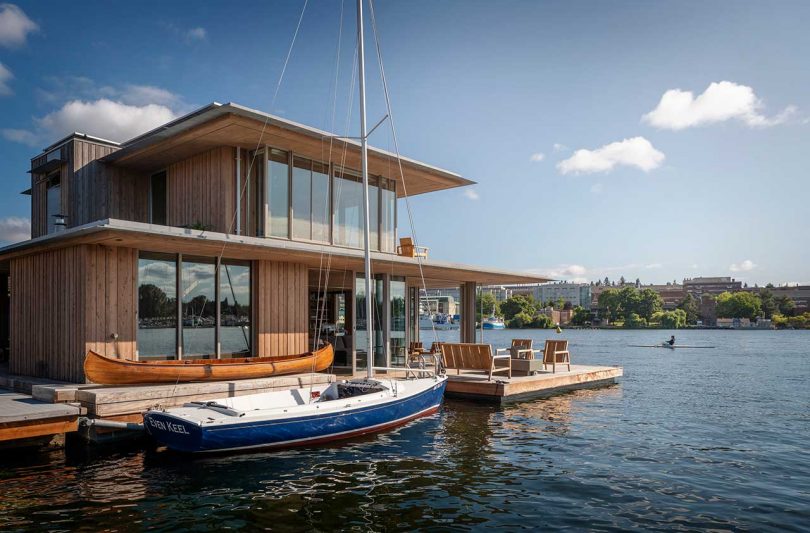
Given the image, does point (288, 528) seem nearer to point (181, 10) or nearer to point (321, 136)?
Answer: point (321, 136)

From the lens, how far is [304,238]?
16.6 meters

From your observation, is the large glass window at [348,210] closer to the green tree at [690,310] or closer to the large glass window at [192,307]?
the large glass window at [192,307]

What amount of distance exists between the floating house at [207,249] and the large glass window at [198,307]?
0.03 metres

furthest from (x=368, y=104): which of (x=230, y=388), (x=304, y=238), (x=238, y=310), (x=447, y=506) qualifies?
(x=447, y=506)

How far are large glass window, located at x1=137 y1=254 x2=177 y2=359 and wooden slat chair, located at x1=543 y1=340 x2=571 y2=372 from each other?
1166 centimetres

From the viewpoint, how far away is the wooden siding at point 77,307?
11938mm

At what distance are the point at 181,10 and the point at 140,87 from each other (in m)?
2.56

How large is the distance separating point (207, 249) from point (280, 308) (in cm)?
294

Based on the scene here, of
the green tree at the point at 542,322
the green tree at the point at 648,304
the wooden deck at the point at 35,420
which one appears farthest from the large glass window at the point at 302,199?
the green tree at the point at 648,304

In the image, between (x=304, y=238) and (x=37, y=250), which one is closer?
(x=37, y=250)

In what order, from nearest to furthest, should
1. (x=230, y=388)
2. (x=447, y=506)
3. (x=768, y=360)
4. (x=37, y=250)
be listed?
(x=447, y=506)
(x=230, y=388)
(x=37, y=250)
(x=768, y=360)

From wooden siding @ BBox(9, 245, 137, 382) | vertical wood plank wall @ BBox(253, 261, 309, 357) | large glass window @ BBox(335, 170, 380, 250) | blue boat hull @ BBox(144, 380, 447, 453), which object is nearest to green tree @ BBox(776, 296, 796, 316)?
large glass window @ BBox(335, 170, 380, 250)

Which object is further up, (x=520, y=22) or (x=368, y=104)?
(x=520, y=22)

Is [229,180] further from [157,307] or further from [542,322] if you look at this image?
[542,322]
